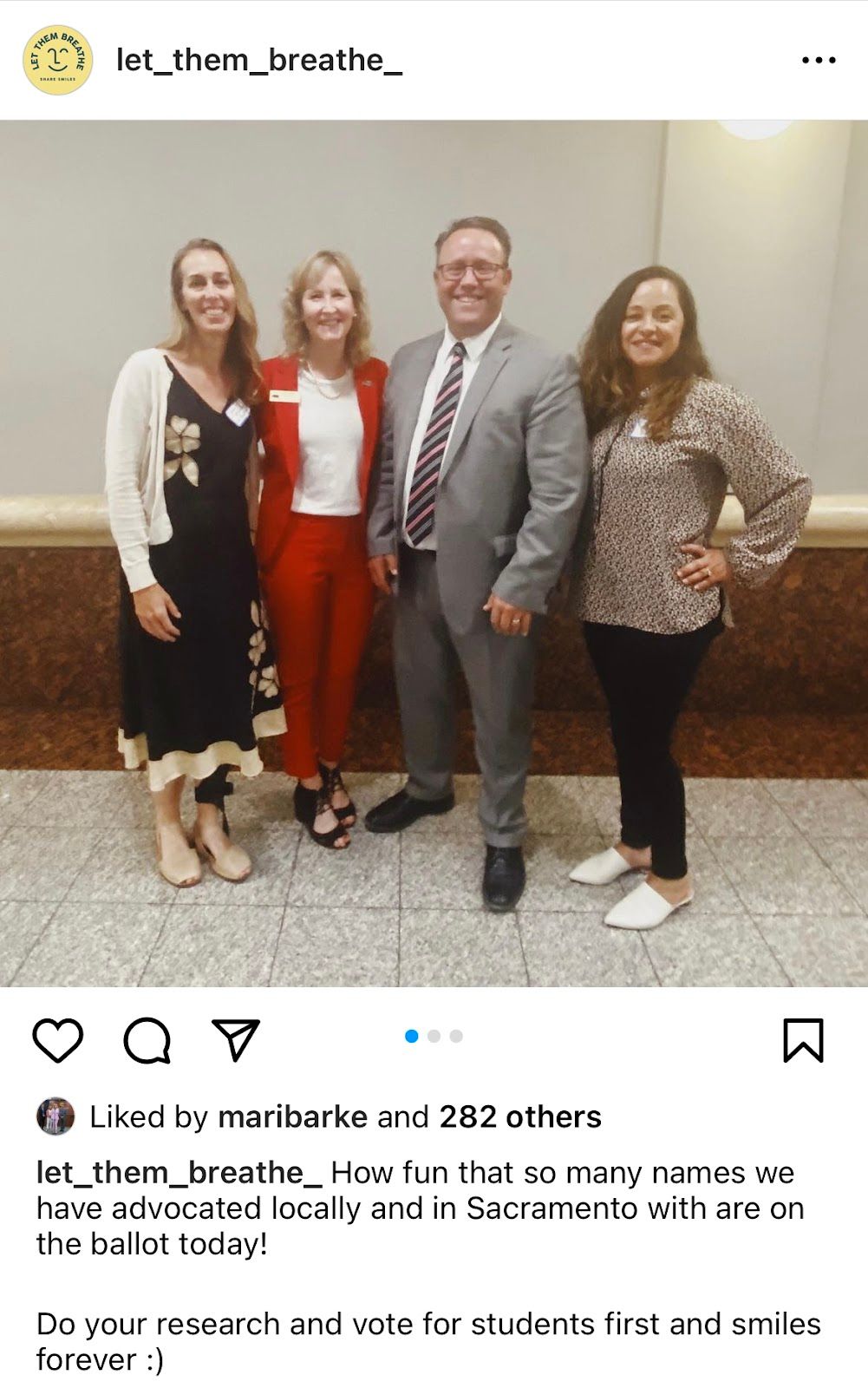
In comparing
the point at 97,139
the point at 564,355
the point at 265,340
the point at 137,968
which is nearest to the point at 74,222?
the point at 97,139

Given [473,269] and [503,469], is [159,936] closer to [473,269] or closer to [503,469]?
[503,469]

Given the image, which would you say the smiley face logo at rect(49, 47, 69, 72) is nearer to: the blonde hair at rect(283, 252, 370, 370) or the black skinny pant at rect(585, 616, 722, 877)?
the blonde hair at rect(283, 252, 370, 370)

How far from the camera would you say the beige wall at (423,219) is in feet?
7.66

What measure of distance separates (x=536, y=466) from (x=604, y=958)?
0.90 meters

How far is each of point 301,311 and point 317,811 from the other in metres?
1.04

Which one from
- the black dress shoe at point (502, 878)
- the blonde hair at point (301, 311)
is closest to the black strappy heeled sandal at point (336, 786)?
the black dress shoe at point (502, 878)

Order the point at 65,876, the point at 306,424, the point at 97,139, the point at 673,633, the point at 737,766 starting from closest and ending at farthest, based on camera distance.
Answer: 1. the point at 673,633
2. the point at 306,424
3. the point at 65,876
4. the point at 97,139
5. the point at 737,766

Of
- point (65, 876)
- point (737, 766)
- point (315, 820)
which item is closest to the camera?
point (65, 876)

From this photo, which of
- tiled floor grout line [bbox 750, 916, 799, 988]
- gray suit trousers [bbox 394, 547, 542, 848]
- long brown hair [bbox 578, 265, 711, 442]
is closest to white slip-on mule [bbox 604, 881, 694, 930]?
tiled floor grout line [bbox 750, 916, 799, 988]

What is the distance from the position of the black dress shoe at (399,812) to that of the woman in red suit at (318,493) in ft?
0.31

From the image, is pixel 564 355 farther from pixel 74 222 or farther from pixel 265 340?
pixel 74 222

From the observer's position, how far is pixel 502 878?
1.92 meters

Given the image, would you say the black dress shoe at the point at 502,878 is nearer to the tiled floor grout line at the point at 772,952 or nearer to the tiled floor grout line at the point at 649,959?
the tiled floor grout line at the point at 649,959

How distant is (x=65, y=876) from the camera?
196 centimetres
